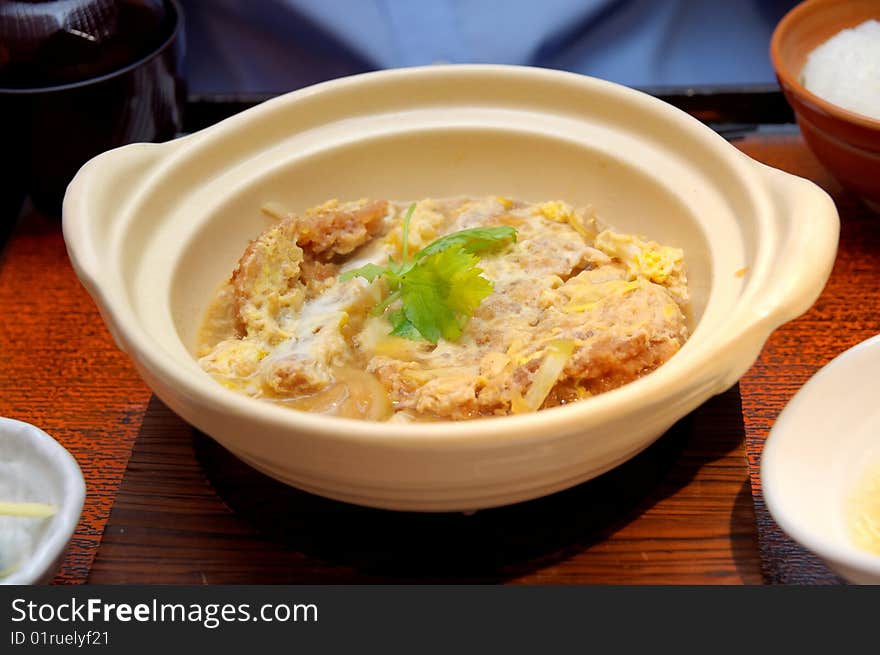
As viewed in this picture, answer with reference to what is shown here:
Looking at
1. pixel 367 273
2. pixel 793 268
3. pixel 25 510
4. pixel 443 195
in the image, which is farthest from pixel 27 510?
pixel 793 268

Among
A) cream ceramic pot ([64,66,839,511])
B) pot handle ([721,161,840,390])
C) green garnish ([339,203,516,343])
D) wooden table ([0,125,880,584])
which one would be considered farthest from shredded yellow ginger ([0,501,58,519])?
pot handle ([721,161,840,390])

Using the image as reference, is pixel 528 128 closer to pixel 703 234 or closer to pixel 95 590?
pixel 703 234

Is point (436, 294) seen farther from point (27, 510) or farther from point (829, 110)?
point (829, 110)

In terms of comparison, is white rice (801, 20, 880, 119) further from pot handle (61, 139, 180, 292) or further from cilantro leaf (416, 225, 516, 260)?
pot handle (61, 139, 180, 292)

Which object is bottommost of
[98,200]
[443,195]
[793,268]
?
[443,195]

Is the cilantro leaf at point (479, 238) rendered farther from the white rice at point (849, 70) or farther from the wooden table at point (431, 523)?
the white rice at point (849, 70)

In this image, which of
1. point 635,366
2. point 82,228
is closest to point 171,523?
point 82,228
